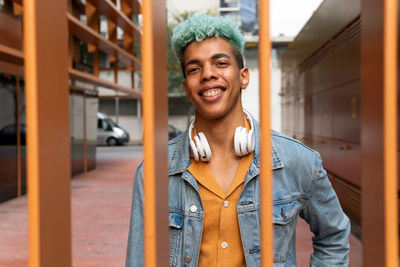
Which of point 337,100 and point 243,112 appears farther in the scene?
point 337,100

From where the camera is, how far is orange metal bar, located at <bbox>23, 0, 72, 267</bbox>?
79cm

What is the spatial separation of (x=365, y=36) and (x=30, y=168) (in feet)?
2.31

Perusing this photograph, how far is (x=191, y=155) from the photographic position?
171 cm

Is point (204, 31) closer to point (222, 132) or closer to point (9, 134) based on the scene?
point (222, 132)

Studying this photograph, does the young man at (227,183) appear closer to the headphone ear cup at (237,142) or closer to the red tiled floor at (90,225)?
the headphone ear cup at (237,142)

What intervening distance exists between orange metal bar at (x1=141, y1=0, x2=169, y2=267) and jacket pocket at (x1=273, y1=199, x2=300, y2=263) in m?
0.79

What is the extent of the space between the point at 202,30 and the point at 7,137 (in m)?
7.45

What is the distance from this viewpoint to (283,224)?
158cm

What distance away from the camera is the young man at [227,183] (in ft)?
5.12

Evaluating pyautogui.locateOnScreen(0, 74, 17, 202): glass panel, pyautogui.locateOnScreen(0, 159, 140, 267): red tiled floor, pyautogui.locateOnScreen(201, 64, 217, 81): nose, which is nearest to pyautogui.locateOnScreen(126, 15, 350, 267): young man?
pyautogui.locateOnScreen(201, 64, 217, 81): nose

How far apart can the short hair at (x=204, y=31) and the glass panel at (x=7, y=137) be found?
23.3 ft

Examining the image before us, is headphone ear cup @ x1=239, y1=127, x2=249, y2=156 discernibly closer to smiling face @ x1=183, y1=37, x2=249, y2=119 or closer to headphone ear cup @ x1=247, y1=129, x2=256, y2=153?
headphone ear cup @ x1=247, y1=129, x2=256, y2=153

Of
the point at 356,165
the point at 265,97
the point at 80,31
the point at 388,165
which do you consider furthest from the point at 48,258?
the point at 80,31

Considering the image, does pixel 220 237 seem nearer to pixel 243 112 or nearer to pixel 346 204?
pixel 243 112
